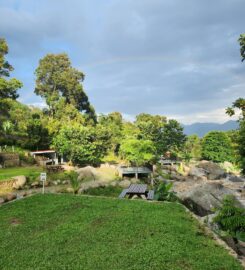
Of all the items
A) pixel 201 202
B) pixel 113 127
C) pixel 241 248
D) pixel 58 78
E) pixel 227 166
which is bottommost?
pixel 227 166

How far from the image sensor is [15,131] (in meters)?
43.7

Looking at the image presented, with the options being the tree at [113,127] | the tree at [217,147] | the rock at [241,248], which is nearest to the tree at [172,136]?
the tree at [113,127]

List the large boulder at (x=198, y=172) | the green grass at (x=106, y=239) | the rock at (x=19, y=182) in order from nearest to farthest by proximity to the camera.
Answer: the green grass at (x=106, y=239) → the rock at (x=19, y=182) → the large boulder at (x=198, y=172)

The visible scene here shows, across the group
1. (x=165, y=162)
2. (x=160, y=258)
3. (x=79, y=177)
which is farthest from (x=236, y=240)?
(x=165, y=162)

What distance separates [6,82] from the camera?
33.5m

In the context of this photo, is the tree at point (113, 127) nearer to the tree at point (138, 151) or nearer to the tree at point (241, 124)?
the tree at point (138, 151)

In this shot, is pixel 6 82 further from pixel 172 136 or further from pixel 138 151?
pixel 172 136

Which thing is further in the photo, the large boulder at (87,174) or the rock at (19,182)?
the large boulder at (87,174)

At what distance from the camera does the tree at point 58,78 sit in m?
61.4

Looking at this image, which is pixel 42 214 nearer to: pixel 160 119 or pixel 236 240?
pixel 236 240

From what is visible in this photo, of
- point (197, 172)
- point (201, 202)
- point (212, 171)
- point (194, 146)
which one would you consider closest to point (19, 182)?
point (201, 202)

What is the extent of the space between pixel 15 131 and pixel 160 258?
39947 mm

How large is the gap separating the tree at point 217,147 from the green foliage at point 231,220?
5925cm

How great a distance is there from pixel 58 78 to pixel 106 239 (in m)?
55.7
